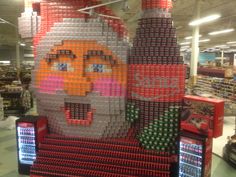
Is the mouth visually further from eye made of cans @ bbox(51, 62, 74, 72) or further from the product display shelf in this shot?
the product display shelf

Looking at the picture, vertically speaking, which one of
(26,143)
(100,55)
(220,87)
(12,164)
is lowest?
(12,164)

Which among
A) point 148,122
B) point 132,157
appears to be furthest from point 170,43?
point 132,157

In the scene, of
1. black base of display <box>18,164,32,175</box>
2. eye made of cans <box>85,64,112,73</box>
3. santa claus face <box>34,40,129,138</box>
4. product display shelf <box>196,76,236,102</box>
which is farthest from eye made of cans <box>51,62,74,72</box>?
product display shelf <box>196,76,236,102</box>

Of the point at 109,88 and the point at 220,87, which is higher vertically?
the point at 109,88

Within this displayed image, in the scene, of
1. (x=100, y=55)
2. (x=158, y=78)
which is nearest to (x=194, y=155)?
(x=158, y=78)

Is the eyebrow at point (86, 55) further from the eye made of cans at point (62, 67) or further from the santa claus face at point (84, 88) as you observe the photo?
the eye made of cans at point (62, 67)

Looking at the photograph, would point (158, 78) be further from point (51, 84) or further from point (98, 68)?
point (51, 84)

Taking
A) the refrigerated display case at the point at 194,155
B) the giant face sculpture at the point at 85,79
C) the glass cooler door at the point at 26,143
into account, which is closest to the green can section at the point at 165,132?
the refrigerated display case at the point at 194,155

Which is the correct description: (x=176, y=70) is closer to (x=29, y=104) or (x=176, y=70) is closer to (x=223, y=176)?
(x=223, y=176)

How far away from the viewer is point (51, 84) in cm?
692

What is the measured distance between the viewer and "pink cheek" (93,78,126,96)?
255 inches

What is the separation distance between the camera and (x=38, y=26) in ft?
23.6

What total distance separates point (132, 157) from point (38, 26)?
13.7 ft

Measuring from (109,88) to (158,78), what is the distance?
1.21 m
